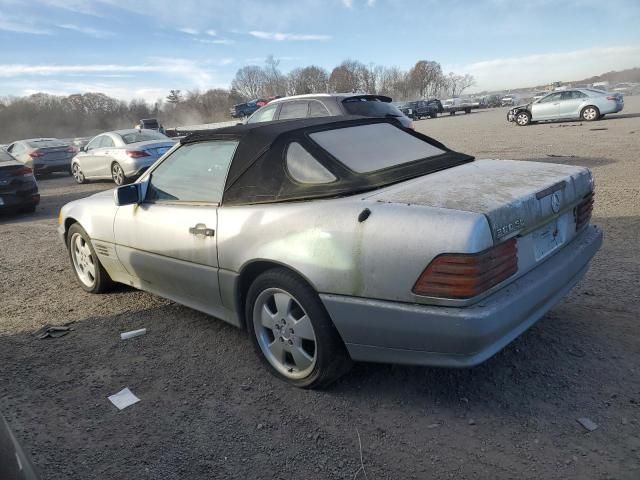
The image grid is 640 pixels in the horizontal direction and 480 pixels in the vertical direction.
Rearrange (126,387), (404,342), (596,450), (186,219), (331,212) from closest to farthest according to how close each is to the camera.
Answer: (596,450) < (404,342) < (331,212) < (126,387) < (186,219)

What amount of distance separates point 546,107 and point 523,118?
123 centimetres

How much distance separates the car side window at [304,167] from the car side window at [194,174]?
51 cm

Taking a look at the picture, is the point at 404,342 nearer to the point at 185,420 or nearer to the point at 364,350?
the point at 364,350

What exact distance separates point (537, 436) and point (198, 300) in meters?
2.29

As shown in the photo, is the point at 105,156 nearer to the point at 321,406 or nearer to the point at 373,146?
the point at 373,146

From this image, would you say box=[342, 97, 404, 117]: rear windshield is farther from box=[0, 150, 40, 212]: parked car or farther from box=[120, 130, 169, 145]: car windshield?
box=[0, 150, 40, 212]: parked car

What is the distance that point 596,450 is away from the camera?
2236mm

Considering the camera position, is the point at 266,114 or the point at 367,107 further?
the point at 266,114

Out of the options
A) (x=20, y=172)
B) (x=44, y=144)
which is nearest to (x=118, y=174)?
(x=20, y=172)

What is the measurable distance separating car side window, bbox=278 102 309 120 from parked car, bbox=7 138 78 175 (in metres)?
11.0

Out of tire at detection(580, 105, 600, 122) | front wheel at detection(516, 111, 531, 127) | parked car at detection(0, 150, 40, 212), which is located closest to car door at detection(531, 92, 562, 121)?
front wheel at detection(516, 111, 531, 127)

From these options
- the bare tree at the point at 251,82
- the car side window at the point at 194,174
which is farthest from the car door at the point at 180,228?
the bare tree at the point at 251,82

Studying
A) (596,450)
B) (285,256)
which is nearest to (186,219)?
(285,256)

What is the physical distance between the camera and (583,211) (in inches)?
124
